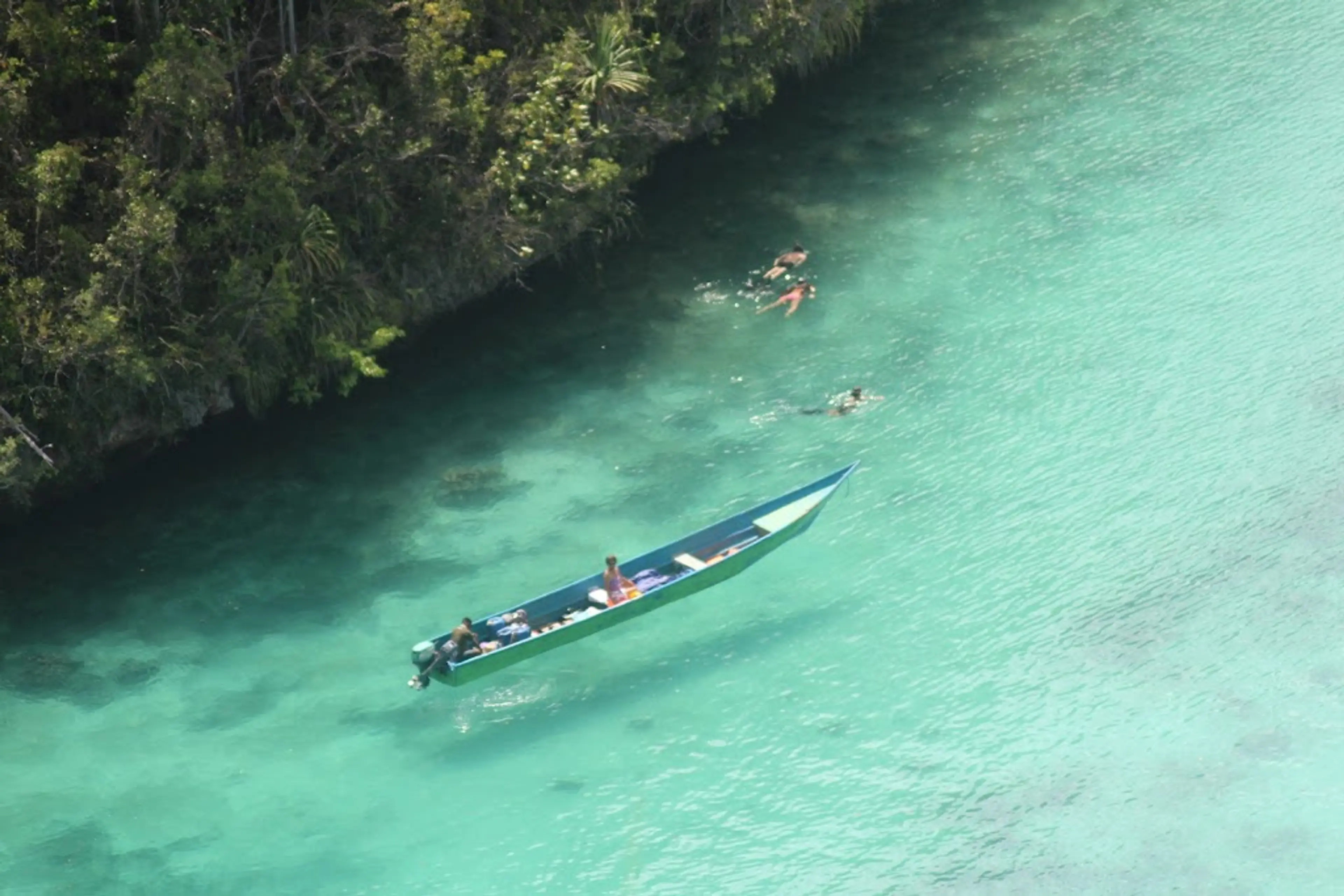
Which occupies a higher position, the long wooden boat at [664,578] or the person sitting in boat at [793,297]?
the person sitting in boat at [793,297]

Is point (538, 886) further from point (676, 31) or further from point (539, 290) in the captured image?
point (676, 31)

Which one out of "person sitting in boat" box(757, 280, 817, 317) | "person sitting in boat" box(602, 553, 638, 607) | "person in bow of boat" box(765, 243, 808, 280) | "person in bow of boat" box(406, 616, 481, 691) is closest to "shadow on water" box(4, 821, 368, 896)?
"person in bow of boat" box(406, 616, 481, 691)

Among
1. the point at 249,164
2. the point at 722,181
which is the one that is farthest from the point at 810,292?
the point at 249,164

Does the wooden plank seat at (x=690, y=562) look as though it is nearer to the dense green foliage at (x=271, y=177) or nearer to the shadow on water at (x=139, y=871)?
the dense green foliage at (x=271, y=177)

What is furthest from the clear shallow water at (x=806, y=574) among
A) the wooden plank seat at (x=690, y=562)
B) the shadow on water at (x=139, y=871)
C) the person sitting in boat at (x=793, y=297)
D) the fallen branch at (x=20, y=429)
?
the fallen branch at (x=20, y=429)

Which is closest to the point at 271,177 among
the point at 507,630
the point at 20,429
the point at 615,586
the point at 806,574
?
the point at 20,429

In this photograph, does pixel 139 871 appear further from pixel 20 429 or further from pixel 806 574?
pixel 806 574

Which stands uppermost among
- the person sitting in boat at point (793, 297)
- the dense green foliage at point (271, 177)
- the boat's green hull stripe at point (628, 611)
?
the dense green foliage at point (271, 177)
